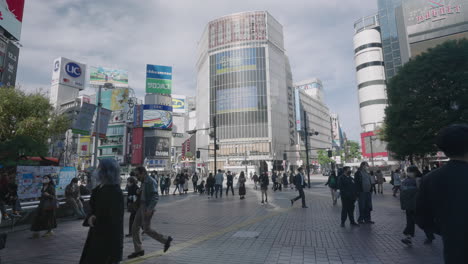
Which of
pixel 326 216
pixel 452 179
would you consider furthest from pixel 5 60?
pixel 452 179

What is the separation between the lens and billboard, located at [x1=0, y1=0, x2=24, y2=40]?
31519 mm

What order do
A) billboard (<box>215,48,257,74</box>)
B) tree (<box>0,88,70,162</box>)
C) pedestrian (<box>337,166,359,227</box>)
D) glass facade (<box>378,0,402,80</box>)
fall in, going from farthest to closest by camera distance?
billboard (<box>215,48,257,74</box>) < glass facade (<box>378,0,402,80</box>) < tree (<box>0,88,70,162</box>) < pedestrian (<box>337,166,359,227</box>)

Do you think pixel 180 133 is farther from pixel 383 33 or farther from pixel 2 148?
pixel 2 148

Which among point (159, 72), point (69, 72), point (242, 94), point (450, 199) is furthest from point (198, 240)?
point (69, 72)

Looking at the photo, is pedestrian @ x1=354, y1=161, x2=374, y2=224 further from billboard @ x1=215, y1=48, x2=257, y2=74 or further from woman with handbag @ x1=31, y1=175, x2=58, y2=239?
billboard @ x1=215, y1=48, x2=257, y2=74

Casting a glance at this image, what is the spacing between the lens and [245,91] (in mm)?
73000

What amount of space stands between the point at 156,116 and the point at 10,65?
46.6m

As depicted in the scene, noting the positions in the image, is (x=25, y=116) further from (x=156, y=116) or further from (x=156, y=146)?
(x=156, y=146)

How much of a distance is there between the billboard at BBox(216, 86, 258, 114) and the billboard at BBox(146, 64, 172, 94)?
62.6 feet

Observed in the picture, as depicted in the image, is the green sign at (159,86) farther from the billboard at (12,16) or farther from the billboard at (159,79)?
the billboard at (12,16)

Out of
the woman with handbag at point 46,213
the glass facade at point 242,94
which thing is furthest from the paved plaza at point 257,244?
the glass facade at point 242,94

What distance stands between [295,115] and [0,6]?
80.3m

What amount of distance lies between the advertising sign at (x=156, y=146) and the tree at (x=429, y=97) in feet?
237

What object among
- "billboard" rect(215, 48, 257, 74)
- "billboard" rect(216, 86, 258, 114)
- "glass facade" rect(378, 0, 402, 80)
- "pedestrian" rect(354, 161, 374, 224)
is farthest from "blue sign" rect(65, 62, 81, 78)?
"pedestrian" rect(354, 161, 374, 224)
